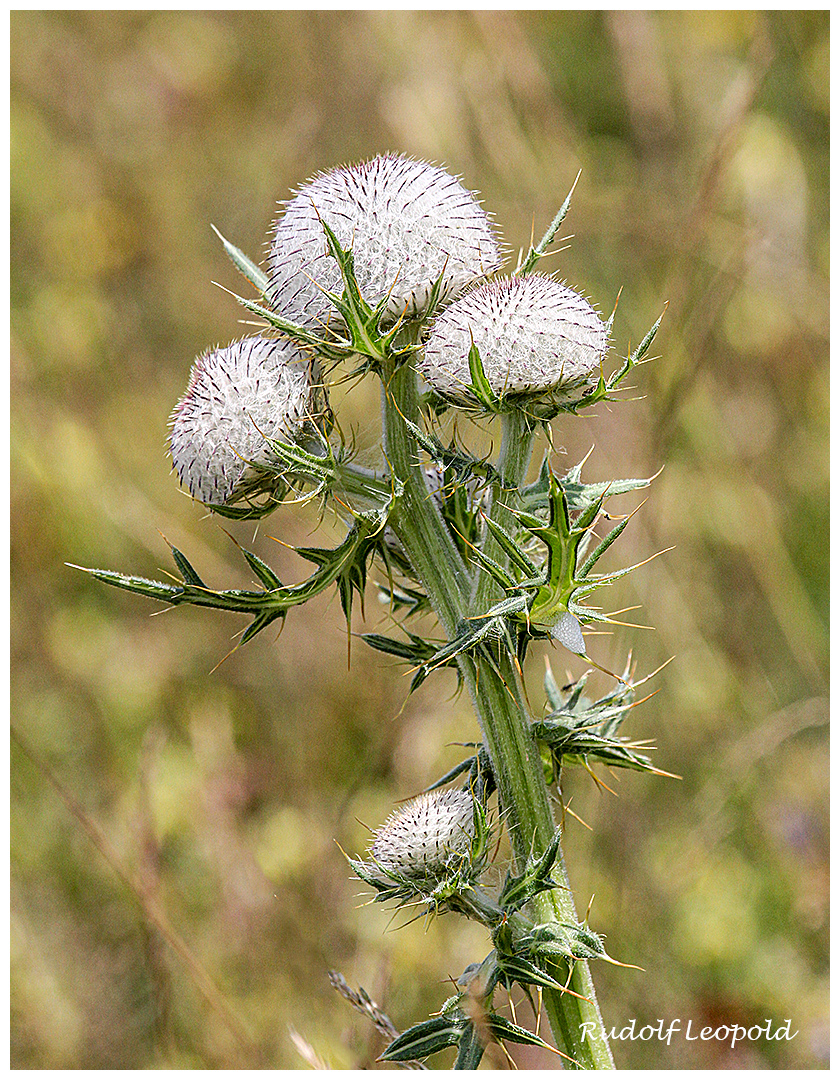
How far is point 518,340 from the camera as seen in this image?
1962 millimetres

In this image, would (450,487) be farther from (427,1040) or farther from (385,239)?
(427,1040)

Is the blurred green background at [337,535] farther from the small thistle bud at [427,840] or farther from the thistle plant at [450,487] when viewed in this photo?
the small thistle bud at [427,840]

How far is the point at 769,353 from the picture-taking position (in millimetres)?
5422

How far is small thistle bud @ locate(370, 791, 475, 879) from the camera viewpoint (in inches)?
81.4

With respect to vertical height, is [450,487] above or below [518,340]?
below

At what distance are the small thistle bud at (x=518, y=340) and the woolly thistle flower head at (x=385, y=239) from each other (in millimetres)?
135

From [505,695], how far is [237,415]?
0.86 meters

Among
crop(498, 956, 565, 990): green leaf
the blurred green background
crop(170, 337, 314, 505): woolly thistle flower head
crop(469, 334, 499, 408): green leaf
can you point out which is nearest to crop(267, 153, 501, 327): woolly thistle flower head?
crop(170, 337, 314, 505): woolly thistle flower head

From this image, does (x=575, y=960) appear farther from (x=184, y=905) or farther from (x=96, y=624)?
(x=96, y=624)

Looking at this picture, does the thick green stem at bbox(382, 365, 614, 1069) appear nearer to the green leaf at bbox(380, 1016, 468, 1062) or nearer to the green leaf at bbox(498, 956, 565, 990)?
the green leaf at bbox(498, 956, 565, 990)

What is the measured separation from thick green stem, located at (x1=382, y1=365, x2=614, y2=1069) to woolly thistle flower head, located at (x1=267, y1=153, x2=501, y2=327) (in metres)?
0.22

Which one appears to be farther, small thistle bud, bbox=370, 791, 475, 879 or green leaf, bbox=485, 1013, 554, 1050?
small thistle bud, bbox=370, 791, 475, 879

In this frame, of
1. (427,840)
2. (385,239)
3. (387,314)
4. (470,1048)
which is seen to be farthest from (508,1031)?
(385,239)

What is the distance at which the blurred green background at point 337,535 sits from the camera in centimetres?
Answer: 387
